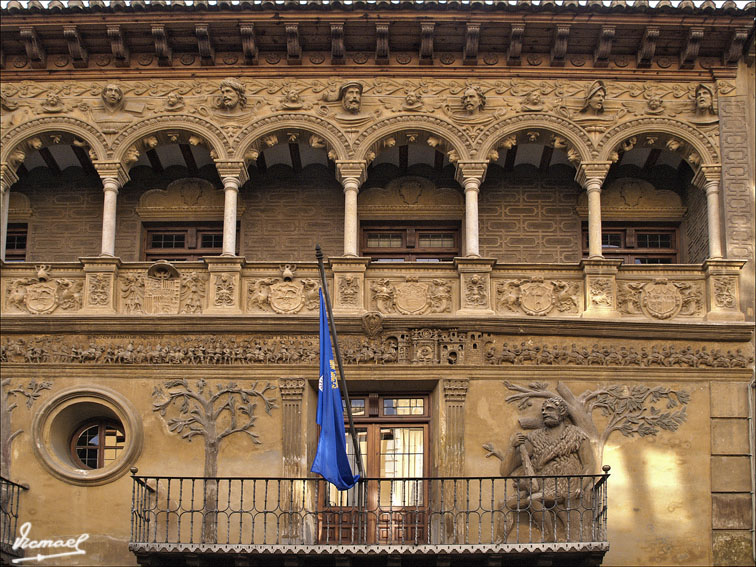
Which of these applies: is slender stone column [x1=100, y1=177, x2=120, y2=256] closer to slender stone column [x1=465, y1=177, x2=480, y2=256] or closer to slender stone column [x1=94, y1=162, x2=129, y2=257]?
slender stone column [x1=94, y1=162, x2=129, y2=257]

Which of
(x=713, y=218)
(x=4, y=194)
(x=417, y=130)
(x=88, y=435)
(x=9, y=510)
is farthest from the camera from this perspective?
(x=4, y=194)

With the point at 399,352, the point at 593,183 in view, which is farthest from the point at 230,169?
the point at 593,183

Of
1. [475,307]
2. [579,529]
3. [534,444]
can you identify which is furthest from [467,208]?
[579,529]

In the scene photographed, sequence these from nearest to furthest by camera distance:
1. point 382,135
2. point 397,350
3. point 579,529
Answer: point 579,529
point 397,350
point 382,135

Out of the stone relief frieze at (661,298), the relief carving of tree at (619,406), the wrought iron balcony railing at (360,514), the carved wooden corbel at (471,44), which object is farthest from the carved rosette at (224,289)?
the stone relief frieze at (661,298)

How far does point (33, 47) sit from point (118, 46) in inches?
51.2

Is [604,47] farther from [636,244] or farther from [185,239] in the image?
[185,239]

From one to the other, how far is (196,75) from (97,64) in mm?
1559

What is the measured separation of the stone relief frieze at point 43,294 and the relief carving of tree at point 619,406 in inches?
250

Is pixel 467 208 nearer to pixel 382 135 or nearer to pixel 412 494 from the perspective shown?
pixel 382 135

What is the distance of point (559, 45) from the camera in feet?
64.3

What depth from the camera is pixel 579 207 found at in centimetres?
2033

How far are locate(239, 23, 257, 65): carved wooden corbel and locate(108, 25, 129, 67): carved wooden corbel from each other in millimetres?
1813

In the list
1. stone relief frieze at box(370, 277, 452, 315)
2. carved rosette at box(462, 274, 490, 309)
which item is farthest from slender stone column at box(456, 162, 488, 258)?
stone relief frieze at box(370, 277, 452, 315)
